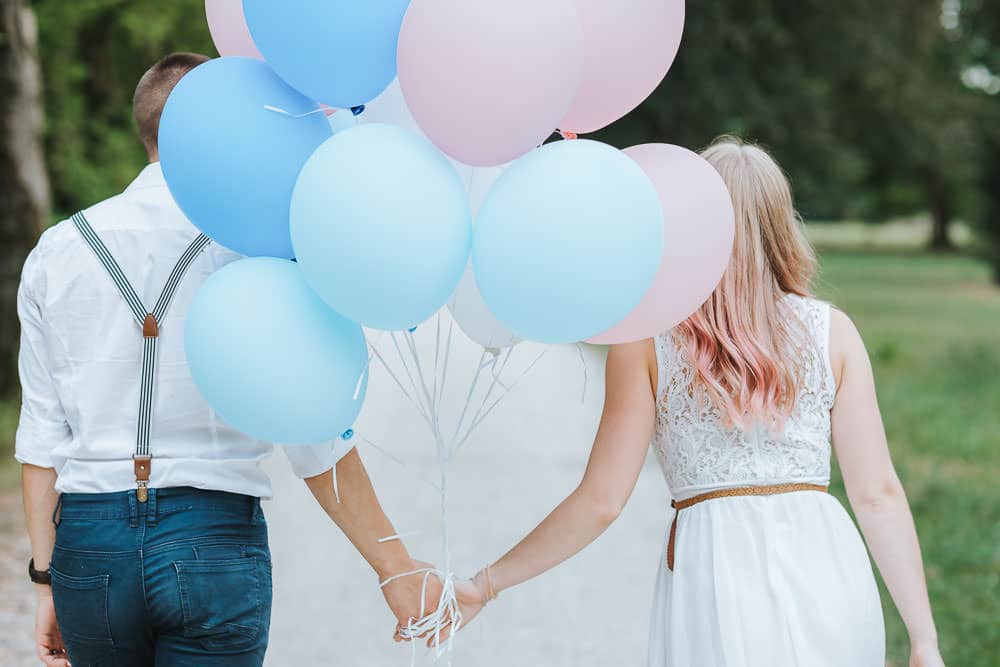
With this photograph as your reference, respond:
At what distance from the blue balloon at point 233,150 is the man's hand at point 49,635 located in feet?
3.50

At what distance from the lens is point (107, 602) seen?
2477 mm

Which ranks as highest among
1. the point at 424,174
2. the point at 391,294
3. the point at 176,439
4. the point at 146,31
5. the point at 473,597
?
the point at 146,31

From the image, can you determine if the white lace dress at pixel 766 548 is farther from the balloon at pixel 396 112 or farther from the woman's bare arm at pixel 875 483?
the balloon at pixel 396 112

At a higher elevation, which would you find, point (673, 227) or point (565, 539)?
point (673, 227)

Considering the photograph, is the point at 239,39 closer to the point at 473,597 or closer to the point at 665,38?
the point at 665,38

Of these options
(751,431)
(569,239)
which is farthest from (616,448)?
(569,239)

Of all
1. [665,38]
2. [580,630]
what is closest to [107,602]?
[665,38]

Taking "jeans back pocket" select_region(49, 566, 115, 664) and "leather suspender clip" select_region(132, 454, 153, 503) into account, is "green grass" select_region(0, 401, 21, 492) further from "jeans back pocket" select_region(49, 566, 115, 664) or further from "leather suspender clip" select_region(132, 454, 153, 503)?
"leather suspender clip" select_region(132, 454, 153, 503)

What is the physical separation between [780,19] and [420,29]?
18.7m

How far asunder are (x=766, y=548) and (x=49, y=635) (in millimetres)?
1701

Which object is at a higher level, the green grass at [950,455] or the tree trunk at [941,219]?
the green grass at [950,455]

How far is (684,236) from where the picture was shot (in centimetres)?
233

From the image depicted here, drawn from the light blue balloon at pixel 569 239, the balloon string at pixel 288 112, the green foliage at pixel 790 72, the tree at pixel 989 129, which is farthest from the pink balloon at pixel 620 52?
the tree at pixel 989 129

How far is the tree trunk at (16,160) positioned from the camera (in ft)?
30.0
